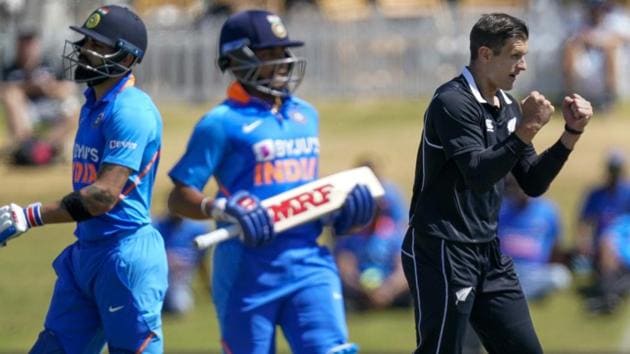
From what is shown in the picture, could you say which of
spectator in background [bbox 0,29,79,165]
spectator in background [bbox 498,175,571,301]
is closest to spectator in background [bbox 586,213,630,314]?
spectator in background [bbox 498,175,571,301]

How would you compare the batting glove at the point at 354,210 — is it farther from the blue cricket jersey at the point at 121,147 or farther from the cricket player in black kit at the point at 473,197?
the blue cricket jersey at the point at 121,147

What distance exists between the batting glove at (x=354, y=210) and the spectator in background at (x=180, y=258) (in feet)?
21.3

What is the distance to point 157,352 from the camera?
23.8 ft

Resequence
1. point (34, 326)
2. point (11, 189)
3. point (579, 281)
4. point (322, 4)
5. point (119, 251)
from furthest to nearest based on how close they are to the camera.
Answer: point (322, 4), point (11, 189), point (579, 281), point (34, 326), point (119, 251)

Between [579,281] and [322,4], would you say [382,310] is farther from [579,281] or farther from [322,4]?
[322,4]

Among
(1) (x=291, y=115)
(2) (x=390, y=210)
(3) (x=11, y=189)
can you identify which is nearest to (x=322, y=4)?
(3) (x=11, y=189)

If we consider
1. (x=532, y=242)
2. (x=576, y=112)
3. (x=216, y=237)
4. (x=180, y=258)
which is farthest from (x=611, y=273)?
(x=576, y=112)

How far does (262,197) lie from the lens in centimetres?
796

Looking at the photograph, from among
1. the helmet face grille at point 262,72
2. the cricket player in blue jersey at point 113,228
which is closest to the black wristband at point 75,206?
the cricket player in blue jersey at point 113,228

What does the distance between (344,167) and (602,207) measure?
3791 mm

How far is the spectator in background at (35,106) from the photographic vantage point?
17016 millimetres

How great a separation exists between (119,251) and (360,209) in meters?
1.50

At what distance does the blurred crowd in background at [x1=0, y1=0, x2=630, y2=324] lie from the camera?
14805mm

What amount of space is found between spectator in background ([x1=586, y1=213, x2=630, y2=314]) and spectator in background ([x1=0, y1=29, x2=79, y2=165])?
19.6ft
